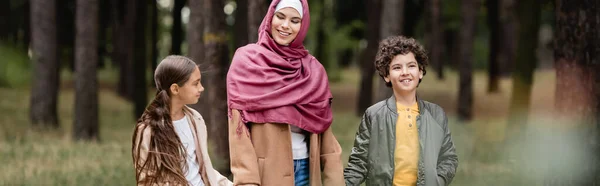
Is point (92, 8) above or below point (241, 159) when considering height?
above

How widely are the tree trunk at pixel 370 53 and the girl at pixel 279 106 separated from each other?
14.2m

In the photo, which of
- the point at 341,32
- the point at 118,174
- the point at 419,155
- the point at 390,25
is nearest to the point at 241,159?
the point at 419,155

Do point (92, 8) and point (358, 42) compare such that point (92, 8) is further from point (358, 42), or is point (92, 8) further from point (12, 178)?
point (358, 42)

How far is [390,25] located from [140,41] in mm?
8505

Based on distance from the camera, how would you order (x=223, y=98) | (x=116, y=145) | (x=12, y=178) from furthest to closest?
(x=116, y=145)
(x=12, y=178)
(x=223, y=98)

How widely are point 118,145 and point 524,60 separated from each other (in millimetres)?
7549

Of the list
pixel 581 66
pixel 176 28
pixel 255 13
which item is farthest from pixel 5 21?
pixel 581 66

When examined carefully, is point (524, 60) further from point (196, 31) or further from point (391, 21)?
point (196, 31)

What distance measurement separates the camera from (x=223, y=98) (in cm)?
833

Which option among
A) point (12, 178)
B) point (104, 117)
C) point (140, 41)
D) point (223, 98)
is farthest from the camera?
Answer: point (104, 117)

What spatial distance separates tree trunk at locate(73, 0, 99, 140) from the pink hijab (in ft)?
32.7

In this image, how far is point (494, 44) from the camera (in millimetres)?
23250

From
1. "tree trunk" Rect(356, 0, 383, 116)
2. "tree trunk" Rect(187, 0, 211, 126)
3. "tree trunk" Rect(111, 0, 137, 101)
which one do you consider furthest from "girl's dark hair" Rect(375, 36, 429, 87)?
"tree trunk" Rect(111, 0, 137, 101)

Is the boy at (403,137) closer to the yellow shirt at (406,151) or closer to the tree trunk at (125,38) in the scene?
the yellow shirt at (406,151)
